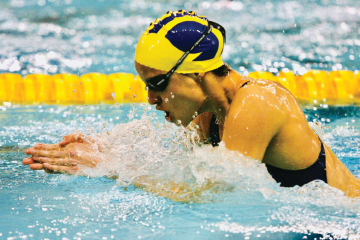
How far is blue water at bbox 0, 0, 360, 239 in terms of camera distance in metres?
1.81

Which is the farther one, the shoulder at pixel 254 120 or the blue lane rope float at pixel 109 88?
the blue lane rope float at pixel 109 88

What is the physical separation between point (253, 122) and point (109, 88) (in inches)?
162

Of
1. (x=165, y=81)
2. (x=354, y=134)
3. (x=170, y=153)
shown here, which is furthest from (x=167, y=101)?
(x=354, y=134)

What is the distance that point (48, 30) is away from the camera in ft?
29.2

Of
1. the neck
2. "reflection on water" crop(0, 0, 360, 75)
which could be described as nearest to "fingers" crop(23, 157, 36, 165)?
the neck

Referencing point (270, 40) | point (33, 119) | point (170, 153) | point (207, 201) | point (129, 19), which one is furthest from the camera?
point (129, 19)

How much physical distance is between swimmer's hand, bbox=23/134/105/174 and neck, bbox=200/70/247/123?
66 cm

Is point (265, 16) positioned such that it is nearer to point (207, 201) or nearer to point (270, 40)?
point (270, 40)

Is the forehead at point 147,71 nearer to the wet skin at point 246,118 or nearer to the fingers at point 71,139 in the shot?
the wet skin at point 246,118

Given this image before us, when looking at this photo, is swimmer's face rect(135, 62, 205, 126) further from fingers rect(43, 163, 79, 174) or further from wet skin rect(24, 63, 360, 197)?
fingers rect(43, 163, 79, 174)

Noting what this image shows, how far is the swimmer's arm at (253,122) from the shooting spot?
1640 mm

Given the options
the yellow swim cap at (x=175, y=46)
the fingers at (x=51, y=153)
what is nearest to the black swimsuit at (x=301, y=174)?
the yellow swim cap at (x=175, y=46)

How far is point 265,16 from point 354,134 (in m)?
6.85

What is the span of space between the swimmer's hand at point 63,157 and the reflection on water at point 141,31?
489 centimetres
